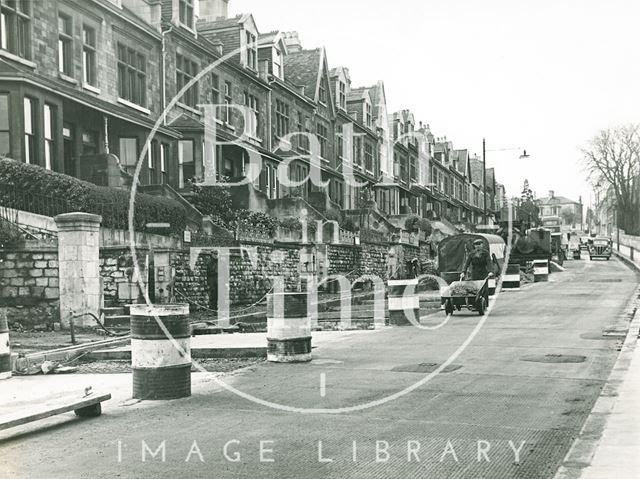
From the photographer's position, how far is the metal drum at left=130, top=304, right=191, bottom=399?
7695 mm

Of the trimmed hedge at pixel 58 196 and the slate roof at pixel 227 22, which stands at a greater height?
the slate roof at pixel 227 22

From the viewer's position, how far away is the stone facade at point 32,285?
1648 cm

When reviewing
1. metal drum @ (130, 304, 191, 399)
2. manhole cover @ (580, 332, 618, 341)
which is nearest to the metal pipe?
manhole cover @ (580, 332, 618, 341)

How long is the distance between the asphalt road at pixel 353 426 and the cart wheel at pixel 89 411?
132mm

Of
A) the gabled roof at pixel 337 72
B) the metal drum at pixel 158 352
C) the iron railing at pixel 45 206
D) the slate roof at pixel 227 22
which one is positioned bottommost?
the metal drum at pixel 158 352

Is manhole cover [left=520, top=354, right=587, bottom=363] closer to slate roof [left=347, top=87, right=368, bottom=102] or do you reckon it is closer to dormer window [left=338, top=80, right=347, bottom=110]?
dormer window [left=338, top=80, right=347, bottom=110]

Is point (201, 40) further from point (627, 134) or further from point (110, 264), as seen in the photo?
point (627, 134)

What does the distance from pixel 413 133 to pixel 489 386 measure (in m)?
68.5

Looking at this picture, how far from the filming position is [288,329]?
1047 centimetres

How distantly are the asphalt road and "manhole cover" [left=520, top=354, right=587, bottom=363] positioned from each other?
0.14 feet

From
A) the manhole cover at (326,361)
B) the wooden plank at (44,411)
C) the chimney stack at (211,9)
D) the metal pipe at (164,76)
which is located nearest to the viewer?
the wooden plank at (44,411)

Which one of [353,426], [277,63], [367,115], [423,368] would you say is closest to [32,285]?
[423,368]

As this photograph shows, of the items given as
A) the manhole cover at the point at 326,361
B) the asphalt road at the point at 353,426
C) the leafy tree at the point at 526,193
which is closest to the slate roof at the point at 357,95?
the asphalt road at the point at 353,426

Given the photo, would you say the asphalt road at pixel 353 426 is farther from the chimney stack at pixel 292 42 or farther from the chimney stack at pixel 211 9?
the chimney stack at pixel 292 42
